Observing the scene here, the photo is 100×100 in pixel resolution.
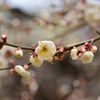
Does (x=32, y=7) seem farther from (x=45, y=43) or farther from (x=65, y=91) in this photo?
(x=45, y=43)

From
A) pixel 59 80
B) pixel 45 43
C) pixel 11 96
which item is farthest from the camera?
pixel 59 80

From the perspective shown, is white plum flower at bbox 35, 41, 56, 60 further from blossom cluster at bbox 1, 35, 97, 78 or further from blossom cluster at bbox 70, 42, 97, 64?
blossom cluster at bbox 70, 42, 97, 64

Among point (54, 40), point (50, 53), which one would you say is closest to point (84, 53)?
point (50, 53)

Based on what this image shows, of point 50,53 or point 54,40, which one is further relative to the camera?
point 54,40

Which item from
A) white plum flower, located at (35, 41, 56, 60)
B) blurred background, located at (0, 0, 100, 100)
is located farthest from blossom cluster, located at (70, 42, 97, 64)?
blurred background, located at (0, 0, 100, 100)

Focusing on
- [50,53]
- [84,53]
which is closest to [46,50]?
[50,53]

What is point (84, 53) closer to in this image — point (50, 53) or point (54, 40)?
point (50, 53)

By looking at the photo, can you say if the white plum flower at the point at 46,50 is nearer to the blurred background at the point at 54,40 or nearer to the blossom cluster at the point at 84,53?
the blossom cluster at the point at 84,53

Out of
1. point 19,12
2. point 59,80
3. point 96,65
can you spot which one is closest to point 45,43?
point 96,65
